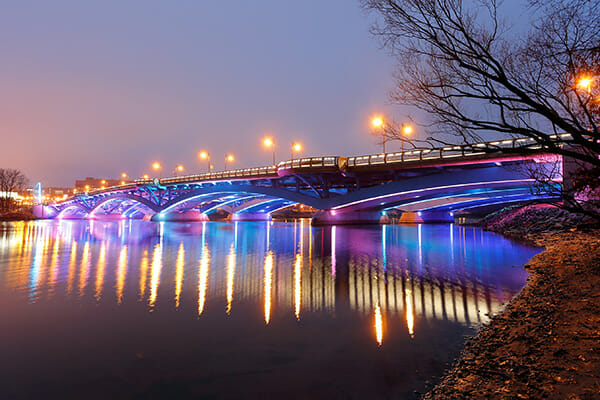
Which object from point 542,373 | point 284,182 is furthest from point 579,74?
point 284,182

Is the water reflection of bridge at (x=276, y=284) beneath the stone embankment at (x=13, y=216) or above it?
beneath

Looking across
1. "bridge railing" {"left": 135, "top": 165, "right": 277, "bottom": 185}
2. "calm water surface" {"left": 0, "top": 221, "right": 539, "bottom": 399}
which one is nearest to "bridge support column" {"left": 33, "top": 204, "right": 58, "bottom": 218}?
"bridge railing" {"left": 135, "top": 165, "right": 277, "bottom": 185}

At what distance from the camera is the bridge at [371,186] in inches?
1320

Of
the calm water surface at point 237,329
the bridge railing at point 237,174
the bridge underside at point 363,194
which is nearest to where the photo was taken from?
the calm water surface at point 237,329

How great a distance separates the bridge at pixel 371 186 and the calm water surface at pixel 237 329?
446 cm

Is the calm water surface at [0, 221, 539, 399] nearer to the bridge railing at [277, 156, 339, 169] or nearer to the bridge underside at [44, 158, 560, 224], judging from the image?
the bridge underside at [44, 158, 560, 224]

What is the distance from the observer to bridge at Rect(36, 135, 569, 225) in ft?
110

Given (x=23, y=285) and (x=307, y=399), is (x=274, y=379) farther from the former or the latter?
(x=23, y=285)

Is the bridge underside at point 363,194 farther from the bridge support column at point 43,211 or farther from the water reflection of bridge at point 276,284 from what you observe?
the bridge support column at point 43,211

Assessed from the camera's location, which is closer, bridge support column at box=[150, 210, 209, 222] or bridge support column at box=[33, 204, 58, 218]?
bridge support column at box=[150, 210, 209, 222]

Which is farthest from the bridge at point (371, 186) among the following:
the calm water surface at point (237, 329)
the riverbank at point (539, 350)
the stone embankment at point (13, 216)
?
the stone embankment at point (13, 216)

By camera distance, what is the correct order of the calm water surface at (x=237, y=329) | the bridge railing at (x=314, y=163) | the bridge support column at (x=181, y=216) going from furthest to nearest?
the bridge support column at (x=181, y=216) < the bridge railing at (x=314, y=163) < the calm water surface at (x=237, y=329)

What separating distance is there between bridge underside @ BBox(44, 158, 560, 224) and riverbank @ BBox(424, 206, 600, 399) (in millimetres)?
3482

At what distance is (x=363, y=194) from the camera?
45469mm
